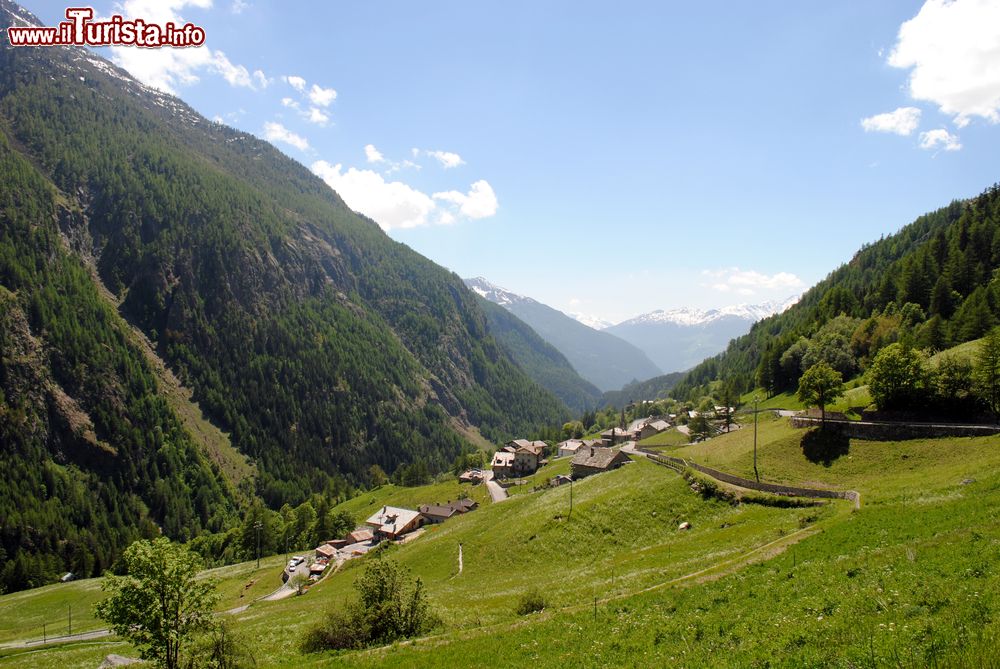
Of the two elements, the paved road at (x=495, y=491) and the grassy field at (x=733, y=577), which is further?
the paved road at (x=495, y=491)

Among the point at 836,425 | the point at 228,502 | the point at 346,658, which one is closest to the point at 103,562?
the point at 228,502

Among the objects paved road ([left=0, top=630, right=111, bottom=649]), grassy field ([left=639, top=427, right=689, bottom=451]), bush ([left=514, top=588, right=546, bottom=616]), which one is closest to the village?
grassy field ([left=639, top=427, right=689, bottom=451])

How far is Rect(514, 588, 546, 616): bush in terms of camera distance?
31.7 m

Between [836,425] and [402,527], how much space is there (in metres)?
79.2

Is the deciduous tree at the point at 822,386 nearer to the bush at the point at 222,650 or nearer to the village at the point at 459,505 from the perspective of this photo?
the village at the point at 459,505

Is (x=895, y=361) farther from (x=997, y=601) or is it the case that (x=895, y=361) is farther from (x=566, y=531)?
(x=997, y=601)

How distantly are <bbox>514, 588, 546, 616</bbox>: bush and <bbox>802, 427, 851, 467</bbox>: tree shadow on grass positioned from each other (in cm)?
3744

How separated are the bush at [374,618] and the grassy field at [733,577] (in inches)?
59.8

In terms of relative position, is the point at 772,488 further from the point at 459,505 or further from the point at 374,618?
the point at 459,505

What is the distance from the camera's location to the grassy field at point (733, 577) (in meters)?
16.3

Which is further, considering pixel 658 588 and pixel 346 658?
pixel 658 588

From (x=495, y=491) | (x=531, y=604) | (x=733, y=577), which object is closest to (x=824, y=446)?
(x=733, y=577)

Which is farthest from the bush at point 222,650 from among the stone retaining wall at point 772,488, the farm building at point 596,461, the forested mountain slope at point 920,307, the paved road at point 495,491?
the forested mountain slope at point 920,307

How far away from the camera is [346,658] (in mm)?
26406
